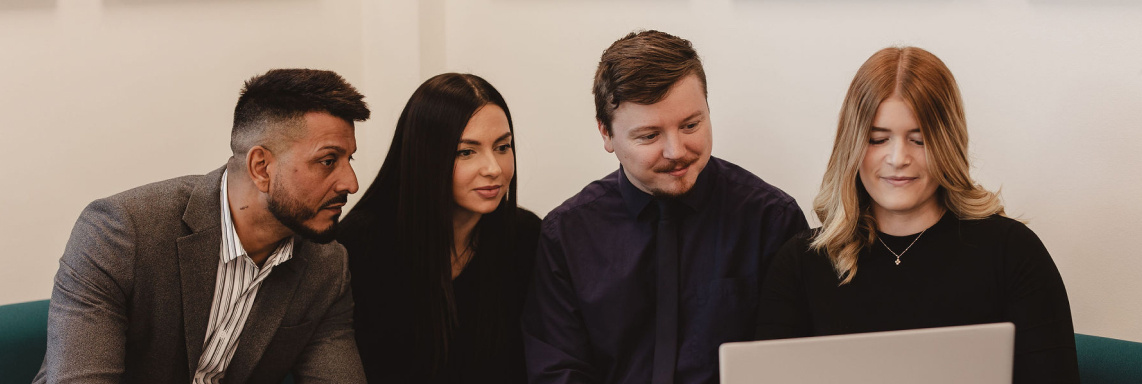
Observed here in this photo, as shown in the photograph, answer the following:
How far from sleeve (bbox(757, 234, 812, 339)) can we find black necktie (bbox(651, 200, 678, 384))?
0.58 ft

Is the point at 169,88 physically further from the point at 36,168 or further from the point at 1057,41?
the point at 1057,41

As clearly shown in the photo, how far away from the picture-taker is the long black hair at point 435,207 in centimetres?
231

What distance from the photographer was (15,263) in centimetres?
253

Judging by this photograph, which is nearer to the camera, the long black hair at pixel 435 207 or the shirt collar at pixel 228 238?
the shirt collar at pixel 228 238

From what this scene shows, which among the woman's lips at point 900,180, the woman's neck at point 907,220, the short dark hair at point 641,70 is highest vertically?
the short dark hair at point 641,70

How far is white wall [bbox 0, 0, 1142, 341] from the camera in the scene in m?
2.21

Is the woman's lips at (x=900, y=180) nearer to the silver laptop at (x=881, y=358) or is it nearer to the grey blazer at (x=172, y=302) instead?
the silver laptop at (x=881, y=358)

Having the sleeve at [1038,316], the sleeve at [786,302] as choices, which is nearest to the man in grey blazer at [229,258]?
the sleeve at [786,302]

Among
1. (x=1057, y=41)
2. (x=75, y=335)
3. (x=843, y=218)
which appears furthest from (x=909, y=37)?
(x=75, y=335)

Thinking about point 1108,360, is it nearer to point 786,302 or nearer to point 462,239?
point 786,302

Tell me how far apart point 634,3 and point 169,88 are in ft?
4.04

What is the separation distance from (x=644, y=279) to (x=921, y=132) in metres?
0.62

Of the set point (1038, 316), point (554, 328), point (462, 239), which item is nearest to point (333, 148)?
point (462, 239)

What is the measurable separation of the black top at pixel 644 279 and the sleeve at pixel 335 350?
363 mm
